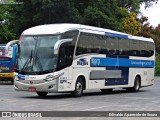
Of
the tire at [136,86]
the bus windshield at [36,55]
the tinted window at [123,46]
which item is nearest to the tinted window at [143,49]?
the tire at [136,86]

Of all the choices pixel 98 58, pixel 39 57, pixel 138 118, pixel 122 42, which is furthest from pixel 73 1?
pixel 138 118

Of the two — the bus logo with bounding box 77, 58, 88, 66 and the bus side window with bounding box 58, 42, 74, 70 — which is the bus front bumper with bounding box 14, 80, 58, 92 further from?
the bus logo with bounding box 77, 58, 88, 66

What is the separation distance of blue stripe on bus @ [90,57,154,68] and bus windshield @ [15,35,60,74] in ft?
10.4

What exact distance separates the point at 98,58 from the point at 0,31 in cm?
2667

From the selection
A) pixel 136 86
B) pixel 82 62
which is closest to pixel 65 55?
pixel 82 62

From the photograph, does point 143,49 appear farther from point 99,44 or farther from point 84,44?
point 84,44

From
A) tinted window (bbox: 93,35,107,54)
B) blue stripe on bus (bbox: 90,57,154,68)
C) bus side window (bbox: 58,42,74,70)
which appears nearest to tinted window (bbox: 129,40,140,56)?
blue stripe on bus (bbox: 90,57,154,68)

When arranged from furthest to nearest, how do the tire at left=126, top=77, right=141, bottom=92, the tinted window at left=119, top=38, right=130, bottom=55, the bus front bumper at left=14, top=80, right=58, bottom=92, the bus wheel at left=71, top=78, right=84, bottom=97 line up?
the tire at left=126, top=77, right=141, bottom=92
the tinted window at left=119, top=38, right=130, bottom=55
the bus wheel at left=71, top=78, right=84, bottom=97
the bus front bumper at left=14, top=80, right=58, bottom=92

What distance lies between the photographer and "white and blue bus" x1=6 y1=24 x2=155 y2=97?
19312 millimetres

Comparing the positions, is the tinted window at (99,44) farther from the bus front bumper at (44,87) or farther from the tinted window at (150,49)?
the tinted window at (150,49)

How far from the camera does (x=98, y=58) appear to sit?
22.6 meters

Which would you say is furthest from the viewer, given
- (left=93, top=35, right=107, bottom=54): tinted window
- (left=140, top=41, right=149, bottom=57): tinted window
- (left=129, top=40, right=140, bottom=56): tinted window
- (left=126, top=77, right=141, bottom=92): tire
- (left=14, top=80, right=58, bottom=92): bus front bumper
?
(left=140, top=41, right=149, bottom=57): tinted window

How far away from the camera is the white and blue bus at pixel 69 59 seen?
19.3 metres

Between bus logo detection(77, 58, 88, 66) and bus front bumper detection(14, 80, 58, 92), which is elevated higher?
bus logo detection(77, 58, 88, 66)
